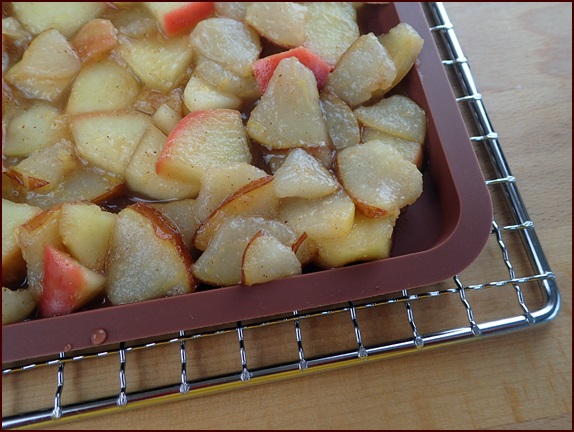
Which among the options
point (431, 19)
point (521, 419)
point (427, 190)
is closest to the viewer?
point (521, 419)

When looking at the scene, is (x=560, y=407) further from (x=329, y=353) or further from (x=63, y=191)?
(x=63, y=191)

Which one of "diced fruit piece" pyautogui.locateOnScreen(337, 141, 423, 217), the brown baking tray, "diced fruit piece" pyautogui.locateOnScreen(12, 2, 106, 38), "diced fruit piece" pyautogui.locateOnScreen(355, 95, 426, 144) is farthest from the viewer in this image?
"diced fruit piece" pyautogui.locateOnScreen(12, 2, 106, 38)

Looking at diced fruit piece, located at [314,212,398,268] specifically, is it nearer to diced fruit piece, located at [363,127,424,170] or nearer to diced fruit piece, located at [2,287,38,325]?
diced fruit piece, located at [363,127,424,170]

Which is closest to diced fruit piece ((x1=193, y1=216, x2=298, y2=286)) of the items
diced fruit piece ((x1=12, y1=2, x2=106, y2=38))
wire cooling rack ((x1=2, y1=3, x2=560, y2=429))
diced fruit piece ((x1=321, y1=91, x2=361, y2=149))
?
wire cooling rack ((x1=2, y1=3, x2=560, y2=429))

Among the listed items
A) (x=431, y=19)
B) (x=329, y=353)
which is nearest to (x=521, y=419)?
(x=329, y=353)

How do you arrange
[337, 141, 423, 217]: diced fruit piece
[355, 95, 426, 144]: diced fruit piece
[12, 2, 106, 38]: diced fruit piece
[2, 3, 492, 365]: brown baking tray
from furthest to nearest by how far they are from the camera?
[12, 2, 106, 38]: diced fruit piece → [355, 95, 426, 144]: diced fruit piece → [337, 141, 423, 217]: diced fruit piece → [2, 3, 492, 365]: brown baking tray

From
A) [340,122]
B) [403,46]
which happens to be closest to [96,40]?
[340,122]

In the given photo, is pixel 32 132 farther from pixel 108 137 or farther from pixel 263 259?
pixel 263 259
